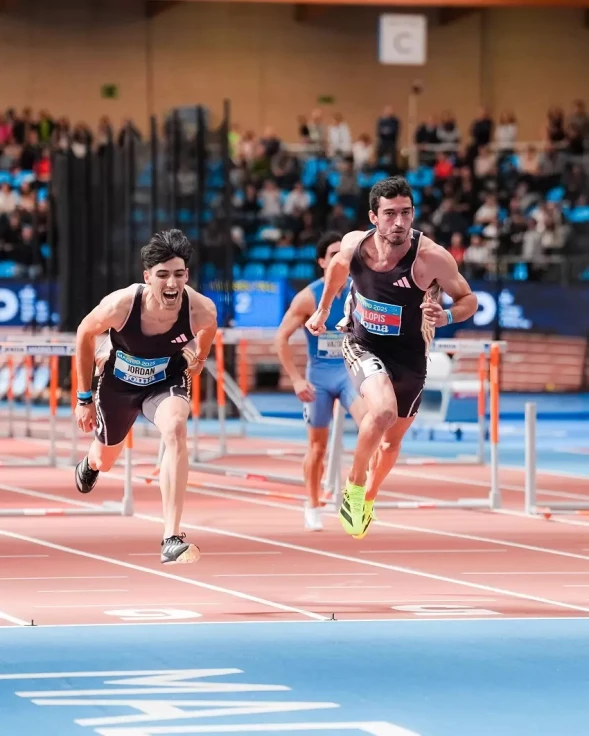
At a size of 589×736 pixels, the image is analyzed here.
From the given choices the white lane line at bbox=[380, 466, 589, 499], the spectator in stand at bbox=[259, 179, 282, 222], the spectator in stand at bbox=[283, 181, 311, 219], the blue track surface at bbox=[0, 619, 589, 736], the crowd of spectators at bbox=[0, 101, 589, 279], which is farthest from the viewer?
the spectator in stand at bbox=[259, 179, 282, 222]

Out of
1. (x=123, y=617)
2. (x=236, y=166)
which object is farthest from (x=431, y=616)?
(x=236, y=166)

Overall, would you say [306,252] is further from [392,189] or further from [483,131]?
[392,189]

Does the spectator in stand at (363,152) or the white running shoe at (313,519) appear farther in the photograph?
the spectator in stand at (363,152)

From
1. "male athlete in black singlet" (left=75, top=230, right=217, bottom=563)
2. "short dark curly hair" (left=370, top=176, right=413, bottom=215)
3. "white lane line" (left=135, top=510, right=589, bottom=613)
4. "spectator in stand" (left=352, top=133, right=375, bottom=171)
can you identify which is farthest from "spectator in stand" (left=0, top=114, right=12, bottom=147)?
"short dark curly hair" (left=370, top=176, right=413, bottom=215)

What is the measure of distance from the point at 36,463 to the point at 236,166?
1493 cm

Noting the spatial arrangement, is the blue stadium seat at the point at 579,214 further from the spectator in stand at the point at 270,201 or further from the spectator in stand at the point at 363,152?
the spectator in stand at the point at 270,201

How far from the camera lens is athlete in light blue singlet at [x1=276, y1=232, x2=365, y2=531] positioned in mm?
12664

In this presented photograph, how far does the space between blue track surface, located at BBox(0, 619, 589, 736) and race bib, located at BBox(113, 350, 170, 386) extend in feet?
5.91

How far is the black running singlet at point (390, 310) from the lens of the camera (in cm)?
979

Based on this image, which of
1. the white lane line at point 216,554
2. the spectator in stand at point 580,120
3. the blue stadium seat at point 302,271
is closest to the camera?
the white lane line at point 216,554

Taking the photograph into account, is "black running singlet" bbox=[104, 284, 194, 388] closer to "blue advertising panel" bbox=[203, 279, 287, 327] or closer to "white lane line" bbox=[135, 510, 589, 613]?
"white lane line" bbox=[135, 510, 589, 613]

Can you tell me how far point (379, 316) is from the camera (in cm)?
999

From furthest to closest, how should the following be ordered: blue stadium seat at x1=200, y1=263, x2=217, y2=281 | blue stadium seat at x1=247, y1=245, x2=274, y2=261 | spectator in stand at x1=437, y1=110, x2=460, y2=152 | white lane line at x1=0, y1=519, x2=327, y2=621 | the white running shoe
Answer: spectator in stand at x1=437, y1=110, x2=460, y2=152, blue stadium seat at x1=247, y1=245, x2=274, y2=261, blue stadium seat at x1=200, y1=263, x2=217, y2=281, the white running shoe, white lane line at x1=0, y1=519, x2=327, y2=621

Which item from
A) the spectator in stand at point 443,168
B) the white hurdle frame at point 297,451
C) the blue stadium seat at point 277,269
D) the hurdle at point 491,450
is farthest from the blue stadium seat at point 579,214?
the hurdle at point 491,450
